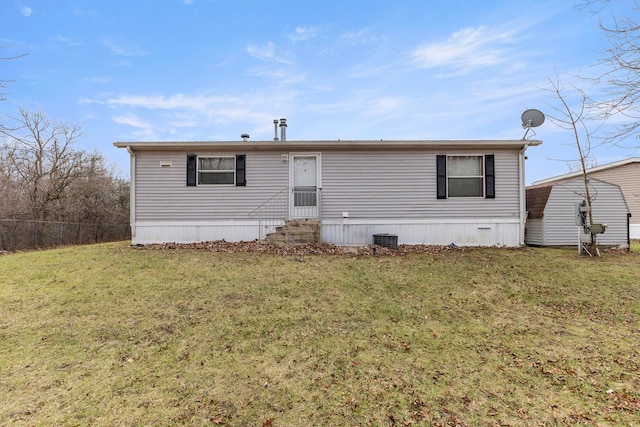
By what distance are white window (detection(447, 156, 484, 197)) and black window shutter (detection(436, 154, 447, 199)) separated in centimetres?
15

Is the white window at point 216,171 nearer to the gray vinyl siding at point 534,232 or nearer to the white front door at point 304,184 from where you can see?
the white front door at point 304,184

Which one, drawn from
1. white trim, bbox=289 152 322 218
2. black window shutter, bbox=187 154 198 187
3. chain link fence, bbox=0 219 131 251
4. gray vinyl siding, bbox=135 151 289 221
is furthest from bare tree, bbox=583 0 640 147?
chain link fence, bbox=0 219 131 251

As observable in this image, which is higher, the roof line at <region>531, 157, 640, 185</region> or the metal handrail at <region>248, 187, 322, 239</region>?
the roof line at <region>531, 157, 640, 185</region>

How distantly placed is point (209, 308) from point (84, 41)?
32.8ft

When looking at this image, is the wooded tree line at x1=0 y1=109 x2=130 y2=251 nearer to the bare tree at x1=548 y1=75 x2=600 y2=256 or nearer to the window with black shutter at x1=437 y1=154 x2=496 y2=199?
the window with black shutter at x1=437 y1=154 x2=496 y2=199

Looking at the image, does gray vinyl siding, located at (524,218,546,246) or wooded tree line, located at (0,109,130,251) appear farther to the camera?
wooded tree line, located at (0,109,130,251)

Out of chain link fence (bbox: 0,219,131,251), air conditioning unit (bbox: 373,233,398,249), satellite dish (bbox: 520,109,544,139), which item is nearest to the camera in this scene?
air conditioning unit (bbox: 373,233,398,249)

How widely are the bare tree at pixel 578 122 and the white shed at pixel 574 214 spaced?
960 mm

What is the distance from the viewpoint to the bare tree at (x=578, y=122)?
7.70m

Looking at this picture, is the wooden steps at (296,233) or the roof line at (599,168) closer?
the wooden steps at (296,233)

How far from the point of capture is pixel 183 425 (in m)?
2.23

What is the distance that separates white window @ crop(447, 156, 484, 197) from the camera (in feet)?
30.2

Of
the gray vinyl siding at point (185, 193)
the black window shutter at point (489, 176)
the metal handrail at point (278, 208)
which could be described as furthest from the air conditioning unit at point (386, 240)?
the gray vinyl siding at point (185, 193)

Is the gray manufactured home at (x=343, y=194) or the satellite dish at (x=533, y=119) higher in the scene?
the satellite dish at (x=533, y=119)
